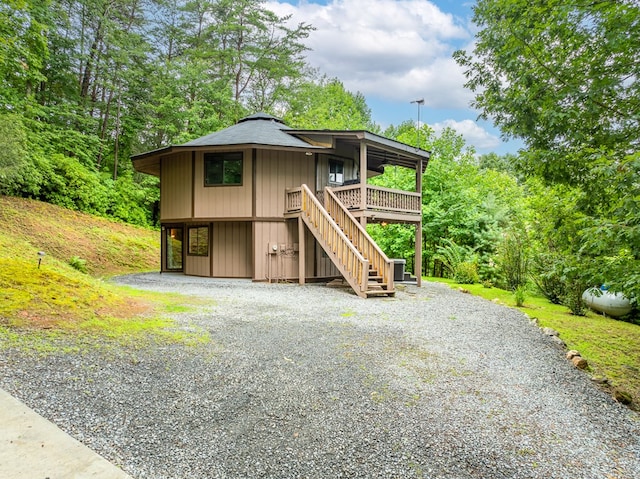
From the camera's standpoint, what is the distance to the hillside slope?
198 inches

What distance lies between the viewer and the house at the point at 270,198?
38.3 ft

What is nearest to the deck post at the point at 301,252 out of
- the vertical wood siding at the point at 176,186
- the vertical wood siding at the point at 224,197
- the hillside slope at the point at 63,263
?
the vertical wood siding at the point at 224,197

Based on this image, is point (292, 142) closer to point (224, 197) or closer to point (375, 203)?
point (224, 197)

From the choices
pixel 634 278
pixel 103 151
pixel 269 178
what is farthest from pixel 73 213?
pixel 634 278

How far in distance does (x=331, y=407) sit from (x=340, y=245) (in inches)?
265

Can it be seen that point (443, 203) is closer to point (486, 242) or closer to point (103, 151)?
point (486, 242)

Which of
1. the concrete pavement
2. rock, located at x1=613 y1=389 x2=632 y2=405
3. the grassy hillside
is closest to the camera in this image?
the concrete pavement

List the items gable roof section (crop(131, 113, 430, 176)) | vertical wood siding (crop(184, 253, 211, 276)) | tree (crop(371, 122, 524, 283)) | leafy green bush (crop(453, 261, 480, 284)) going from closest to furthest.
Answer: gable roof section (crop(131, 113, 430, 176)) < vertical wood siding (crop(184, 253, 211, 276)) < leafy green bush (crop(453, 261, 480, 284)) < tree (crop(371, 122, 524, 283))

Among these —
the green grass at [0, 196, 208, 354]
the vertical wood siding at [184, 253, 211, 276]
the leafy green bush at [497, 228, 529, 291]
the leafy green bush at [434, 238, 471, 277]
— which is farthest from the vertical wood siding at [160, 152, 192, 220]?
the leafy green bush at [497, 228, 529, 291]

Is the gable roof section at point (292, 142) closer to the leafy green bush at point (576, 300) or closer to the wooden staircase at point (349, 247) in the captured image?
the wooden staircase at point (349, 247)

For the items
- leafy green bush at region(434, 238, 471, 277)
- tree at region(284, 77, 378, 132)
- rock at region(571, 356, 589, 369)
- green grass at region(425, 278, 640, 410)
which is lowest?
green grass at region(425, 278, 640, 410)

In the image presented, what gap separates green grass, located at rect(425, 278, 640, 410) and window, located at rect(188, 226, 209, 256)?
9.27 m

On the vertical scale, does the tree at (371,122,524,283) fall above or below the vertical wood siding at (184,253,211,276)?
above

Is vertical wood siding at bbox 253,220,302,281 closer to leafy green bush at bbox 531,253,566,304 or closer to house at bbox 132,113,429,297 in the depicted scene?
house at bbox 132,113,429,297
